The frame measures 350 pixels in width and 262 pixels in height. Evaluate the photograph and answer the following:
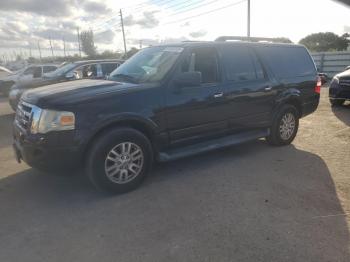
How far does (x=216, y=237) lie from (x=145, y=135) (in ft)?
5.67

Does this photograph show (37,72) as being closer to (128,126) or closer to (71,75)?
(71,75)

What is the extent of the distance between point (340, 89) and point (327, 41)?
4147 centimetres

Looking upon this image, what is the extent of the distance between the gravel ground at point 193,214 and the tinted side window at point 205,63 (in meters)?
1.39

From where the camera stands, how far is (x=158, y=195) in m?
4.17

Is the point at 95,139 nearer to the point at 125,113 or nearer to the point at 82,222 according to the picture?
the point at 125,113

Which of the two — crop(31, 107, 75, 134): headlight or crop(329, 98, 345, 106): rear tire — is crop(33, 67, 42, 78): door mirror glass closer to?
crop(329, 98, 345, 106): rear tire

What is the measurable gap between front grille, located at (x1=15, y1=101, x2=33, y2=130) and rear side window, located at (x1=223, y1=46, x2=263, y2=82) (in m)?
2.87

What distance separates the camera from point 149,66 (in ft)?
16.0

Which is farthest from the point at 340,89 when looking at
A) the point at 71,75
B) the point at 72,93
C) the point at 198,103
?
the point at 72,93

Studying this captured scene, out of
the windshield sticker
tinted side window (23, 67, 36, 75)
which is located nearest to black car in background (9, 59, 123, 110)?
the windshield sticker

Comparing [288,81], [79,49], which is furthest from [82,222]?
[79,49]

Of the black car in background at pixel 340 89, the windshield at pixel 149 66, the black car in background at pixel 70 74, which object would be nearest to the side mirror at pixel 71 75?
the black car in background at pixel 70 74

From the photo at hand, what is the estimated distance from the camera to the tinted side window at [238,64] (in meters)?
5.19

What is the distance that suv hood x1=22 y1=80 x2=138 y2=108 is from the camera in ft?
12.5
